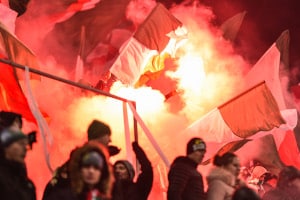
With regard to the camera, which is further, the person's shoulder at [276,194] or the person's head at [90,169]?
the person's shoulder at [276,194]

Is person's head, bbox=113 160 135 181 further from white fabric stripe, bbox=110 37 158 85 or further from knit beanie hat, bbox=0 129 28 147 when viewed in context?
white fabric stripe, bbox=110 37 158 85

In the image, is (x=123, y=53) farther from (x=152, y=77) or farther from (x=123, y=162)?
(x=123, y=162)

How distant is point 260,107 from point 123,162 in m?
4.10

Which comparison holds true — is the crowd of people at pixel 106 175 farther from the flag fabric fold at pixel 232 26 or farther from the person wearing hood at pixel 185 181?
the flag fabric fold at pixel 232 26

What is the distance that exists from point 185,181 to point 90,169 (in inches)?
63.5

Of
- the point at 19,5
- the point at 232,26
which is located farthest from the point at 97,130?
the point at 232,26

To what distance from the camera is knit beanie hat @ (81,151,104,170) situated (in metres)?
4.02

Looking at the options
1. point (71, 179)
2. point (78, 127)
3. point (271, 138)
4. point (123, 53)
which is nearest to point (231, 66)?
point (271, 138)

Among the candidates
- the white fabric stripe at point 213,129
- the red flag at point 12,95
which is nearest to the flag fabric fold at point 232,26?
the white fabric stripe at point 213,129

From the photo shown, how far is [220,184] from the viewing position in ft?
18.0

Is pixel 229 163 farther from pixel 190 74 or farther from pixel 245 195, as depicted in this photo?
pixel 190 74

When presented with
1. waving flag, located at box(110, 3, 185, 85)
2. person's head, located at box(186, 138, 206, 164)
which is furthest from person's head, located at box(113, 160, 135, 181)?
waving flag, located at box(110, 3, 185, 85)

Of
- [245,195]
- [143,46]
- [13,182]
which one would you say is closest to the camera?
[13,182]

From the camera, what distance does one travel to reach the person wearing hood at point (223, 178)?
5484 millimetres
